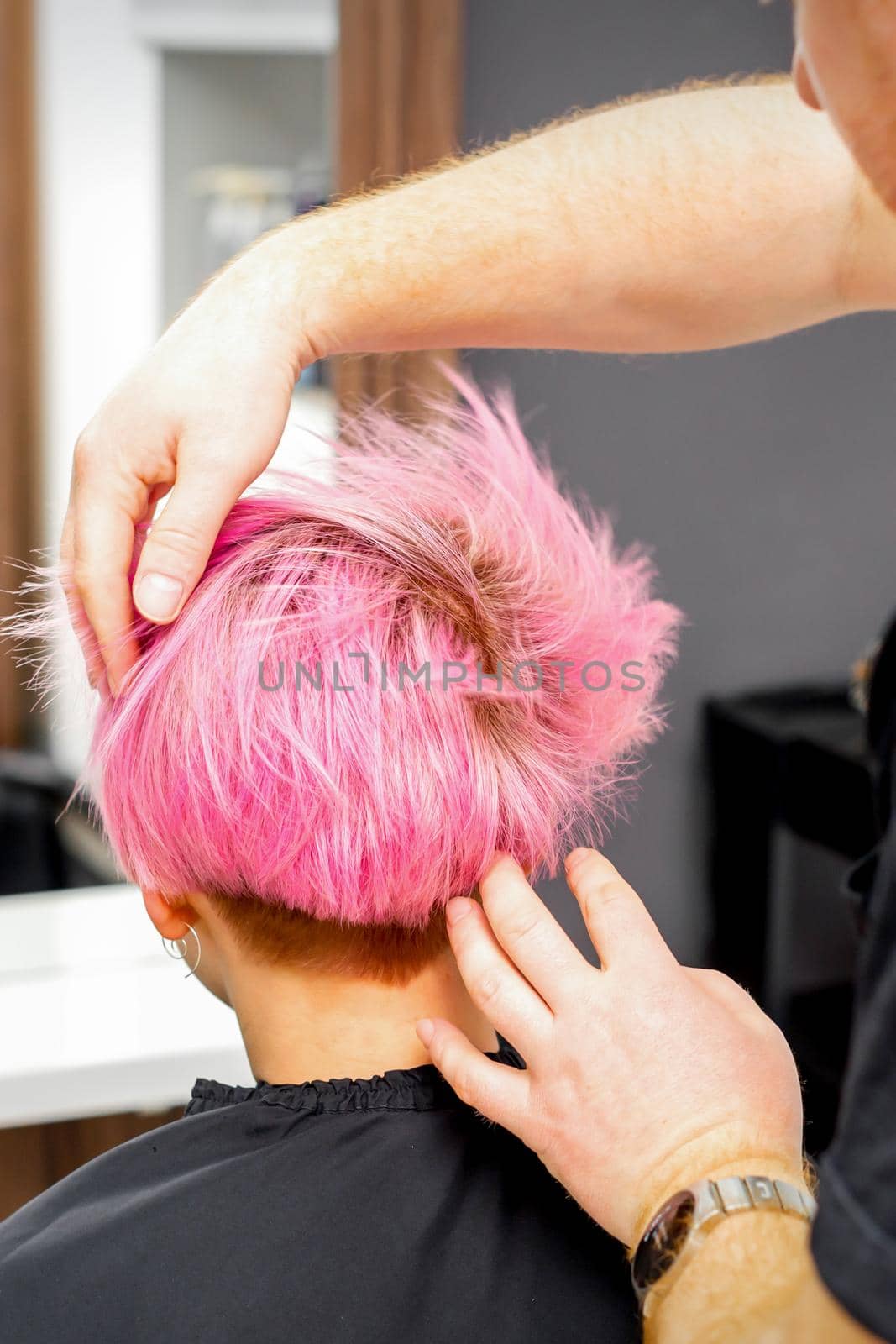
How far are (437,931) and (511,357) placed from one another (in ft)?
5.73

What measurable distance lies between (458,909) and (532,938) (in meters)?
0.08

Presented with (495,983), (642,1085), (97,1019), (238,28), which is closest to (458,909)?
(495,983)

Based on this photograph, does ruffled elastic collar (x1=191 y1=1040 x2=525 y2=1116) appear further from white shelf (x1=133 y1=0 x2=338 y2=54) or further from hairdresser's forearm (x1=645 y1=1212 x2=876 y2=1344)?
white shelf (x1=133 y1=0 x2=338 y2=54)

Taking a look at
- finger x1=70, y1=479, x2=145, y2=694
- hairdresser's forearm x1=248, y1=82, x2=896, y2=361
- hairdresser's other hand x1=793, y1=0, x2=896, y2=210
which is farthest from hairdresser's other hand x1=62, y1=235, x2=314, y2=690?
hairdresser's other hand x1=793, y1=0, x2=896, y2=210

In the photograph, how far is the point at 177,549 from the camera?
71 cm

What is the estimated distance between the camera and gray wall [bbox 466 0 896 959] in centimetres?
222

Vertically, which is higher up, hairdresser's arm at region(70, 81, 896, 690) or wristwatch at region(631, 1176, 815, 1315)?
hairdresser's arm at region(70, 81, 896, 690)

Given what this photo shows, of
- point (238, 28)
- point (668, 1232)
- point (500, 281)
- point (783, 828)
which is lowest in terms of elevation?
point (783, 828)

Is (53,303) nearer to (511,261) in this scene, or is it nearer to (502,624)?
(511,261)

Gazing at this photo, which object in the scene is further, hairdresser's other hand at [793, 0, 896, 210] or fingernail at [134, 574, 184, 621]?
fingernail at [134, 574, 184, 621]

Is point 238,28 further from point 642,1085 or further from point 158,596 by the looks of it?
point 642,1085

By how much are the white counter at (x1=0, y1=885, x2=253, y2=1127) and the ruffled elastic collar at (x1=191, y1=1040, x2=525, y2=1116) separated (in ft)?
1.89

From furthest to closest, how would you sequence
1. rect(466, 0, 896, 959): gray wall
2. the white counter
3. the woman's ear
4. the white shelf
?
rect(466, 0, 896, 959): gray wall, the white shelf, the white counter, the woman's ear

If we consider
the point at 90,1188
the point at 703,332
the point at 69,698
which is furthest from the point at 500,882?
the point at 703,332
